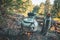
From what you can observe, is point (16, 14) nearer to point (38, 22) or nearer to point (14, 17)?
point (14, 17)

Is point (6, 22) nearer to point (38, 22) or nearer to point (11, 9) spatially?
point (11, 9)

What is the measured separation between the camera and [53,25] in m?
4.11

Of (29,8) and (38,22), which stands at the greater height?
(29,8)

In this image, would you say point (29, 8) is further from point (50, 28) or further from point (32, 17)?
point (50, 28)

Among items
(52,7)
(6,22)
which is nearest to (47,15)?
(52,7)

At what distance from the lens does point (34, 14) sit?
13.1 feet

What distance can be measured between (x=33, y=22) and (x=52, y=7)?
0.41 metres

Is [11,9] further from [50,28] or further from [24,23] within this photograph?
[50,28]

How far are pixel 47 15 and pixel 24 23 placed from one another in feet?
1.38

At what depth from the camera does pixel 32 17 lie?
4.02 meters

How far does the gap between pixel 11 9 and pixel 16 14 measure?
0.12 meters

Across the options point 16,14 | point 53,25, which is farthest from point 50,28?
point 16,14

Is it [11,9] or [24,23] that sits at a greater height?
[11,9]

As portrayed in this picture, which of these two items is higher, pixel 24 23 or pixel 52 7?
pixel 52 7
